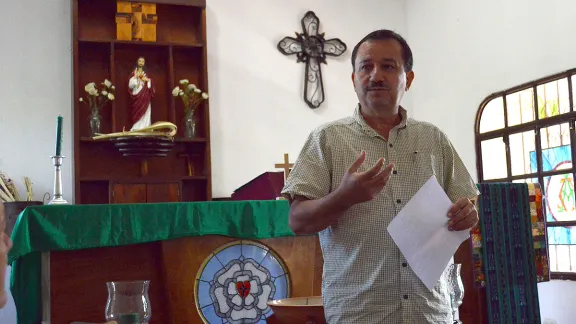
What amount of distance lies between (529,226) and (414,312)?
2.42 meters

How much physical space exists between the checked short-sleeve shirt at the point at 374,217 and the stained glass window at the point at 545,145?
3.32 metres

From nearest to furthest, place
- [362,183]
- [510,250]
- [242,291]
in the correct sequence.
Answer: [362,183]
[242,291]
[510,250]

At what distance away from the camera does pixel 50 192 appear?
5180 mm

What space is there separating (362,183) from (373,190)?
0.12ft

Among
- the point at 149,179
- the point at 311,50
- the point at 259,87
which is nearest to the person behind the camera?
the point at 149,179

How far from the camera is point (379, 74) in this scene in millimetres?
1712

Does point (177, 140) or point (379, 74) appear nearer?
point (379, 74)

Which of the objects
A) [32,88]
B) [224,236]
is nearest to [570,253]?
[224,236]

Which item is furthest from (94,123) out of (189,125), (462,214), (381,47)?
(462,214)

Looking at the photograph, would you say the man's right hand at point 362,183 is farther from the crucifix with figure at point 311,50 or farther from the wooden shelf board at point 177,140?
the crucifix with figure at point 311,50

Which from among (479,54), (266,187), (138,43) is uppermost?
(138,43)

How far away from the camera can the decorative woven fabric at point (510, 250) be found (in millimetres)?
3609

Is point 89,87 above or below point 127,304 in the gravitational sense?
above

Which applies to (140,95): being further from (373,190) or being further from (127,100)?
(373,190)
